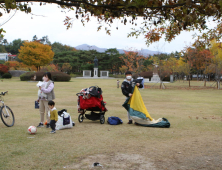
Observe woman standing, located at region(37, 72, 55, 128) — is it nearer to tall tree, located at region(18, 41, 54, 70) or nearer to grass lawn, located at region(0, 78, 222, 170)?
grass lawn, located at region(0, 78, 222, 170)

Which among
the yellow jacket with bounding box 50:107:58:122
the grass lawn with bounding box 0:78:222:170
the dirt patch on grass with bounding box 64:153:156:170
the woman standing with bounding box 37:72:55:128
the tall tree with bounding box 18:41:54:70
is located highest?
the tall tree with bounding box 18:41:54:70

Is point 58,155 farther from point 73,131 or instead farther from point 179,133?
point 179,133

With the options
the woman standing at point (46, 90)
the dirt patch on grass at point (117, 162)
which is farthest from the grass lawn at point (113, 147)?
the woman standing at point (46, 90)

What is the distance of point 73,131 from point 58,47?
9310 centimetres

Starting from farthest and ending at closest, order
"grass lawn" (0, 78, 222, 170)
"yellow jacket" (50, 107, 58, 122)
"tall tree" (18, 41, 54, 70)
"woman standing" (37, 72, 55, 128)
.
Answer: "tall tree" (18, 41, 54, 70) < "woman standing" (37, 72, 55, 128) < "yellow jacket" (50, 107, 58, 122) < "grass lawn" (0, 78, 222, 170)

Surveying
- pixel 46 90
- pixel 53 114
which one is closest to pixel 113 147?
pixel 53 114

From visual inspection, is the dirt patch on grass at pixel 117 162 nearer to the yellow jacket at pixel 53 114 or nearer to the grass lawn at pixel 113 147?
the grass lawn at pixel 113 147

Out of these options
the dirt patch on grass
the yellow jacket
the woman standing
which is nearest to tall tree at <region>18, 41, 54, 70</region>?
the woman standing

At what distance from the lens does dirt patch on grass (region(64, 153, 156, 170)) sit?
4277 millimetres

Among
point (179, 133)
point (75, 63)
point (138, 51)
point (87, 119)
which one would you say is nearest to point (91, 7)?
point (179, 133)

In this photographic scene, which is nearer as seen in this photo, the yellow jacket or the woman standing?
the yellow jacket

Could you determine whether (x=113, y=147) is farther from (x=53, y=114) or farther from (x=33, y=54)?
(x=33, y=54)

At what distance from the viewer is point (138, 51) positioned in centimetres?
5409

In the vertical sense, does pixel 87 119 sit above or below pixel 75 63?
below
